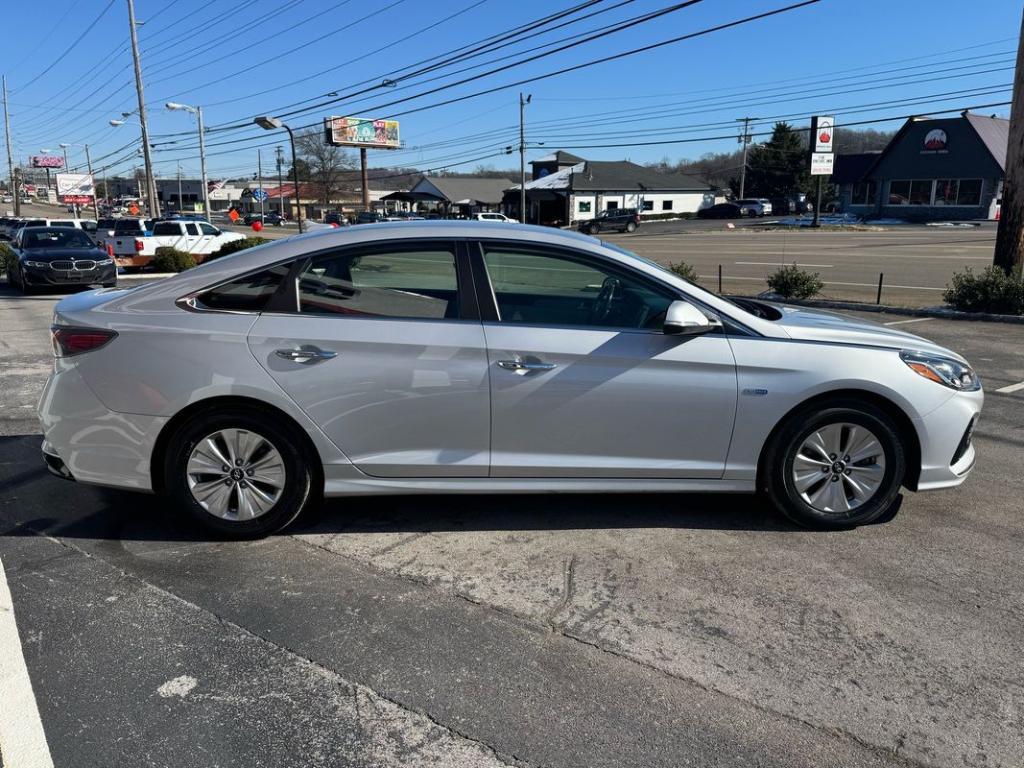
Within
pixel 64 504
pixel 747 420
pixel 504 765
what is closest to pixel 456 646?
pixel 504 765

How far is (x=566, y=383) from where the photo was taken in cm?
398

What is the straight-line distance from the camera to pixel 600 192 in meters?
71.1

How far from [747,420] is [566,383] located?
98cm

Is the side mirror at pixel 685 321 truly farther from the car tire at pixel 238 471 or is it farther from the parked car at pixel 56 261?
the parked car at pixel 56 261

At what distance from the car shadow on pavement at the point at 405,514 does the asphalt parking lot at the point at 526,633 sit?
2 cm

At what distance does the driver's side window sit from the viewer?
413 cm

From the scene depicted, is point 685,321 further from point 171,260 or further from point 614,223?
point 614,223

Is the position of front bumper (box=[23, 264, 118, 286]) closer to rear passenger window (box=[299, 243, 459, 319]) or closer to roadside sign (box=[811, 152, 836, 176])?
rear passenger window (box=[299, 243, 459, 319])

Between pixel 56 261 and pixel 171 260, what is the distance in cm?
624

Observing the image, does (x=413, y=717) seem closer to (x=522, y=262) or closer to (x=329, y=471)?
(x=329, y=471)

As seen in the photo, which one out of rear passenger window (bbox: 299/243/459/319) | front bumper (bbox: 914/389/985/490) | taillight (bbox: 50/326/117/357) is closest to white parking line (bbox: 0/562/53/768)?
taillight (bbox: 50/326/117/357)

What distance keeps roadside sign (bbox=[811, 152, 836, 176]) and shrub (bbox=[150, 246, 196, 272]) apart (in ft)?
135

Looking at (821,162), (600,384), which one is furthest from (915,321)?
(821,162)

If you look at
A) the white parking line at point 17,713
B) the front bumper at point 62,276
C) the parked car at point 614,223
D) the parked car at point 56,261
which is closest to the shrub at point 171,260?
the parked car at point 56,261
